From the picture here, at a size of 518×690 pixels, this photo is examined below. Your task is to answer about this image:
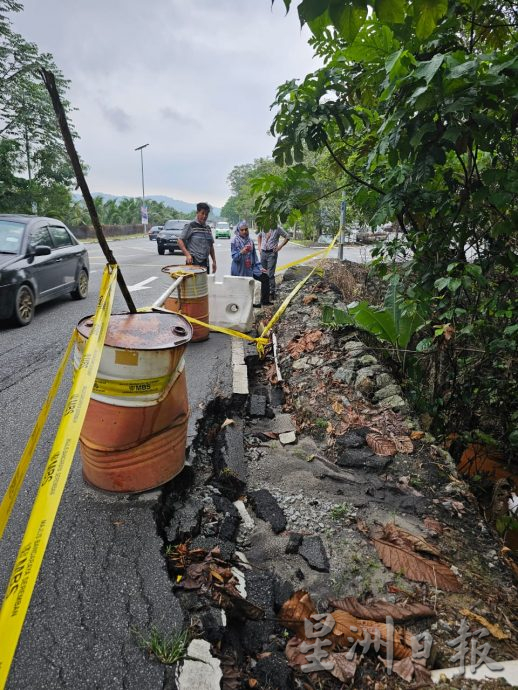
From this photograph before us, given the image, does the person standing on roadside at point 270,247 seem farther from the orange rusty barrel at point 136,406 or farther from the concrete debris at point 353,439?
the orange rusty barrel at point 136,406

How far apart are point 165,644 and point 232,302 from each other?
5.35m

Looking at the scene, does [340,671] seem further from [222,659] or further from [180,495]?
[180,495]

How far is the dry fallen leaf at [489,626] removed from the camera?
1942 millimetres

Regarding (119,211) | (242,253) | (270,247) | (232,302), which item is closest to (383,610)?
(232,302)

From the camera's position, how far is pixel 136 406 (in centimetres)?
243

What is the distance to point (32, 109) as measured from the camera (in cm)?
2139

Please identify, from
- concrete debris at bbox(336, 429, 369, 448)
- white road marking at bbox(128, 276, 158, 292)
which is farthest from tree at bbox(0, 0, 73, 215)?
concrete debris at bbox(336, 429, 369, 448)

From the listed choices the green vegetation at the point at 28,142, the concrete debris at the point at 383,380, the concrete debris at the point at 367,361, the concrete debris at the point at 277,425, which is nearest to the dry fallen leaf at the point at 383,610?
the concrete debris at the point at 277,425

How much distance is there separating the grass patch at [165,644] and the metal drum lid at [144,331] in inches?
52.3

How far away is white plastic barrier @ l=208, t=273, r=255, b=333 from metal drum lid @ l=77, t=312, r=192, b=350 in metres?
3.81

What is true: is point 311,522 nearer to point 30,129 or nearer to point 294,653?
point 294,653

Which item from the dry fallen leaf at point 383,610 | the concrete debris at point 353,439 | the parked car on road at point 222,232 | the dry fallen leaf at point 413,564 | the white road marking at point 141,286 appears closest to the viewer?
the dry fallen leaf at point 383,610

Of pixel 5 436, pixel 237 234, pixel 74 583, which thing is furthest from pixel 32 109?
pixel 74 583

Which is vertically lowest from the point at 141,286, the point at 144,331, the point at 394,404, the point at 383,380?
the point at 394,404
